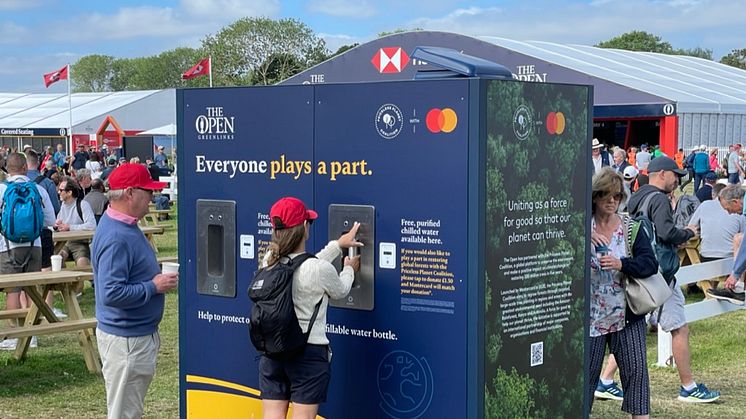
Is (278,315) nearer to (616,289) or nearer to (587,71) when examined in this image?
(616,289)

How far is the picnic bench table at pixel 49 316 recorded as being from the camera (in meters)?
8.98

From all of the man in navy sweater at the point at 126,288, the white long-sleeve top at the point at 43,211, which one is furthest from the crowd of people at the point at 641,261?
the white long-sleeve top at the point at 43,211

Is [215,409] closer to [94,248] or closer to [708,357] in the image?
[94,248]

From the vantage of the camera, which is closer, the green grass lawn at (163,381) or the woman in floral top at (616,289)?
the woman in floral top at (616,289)

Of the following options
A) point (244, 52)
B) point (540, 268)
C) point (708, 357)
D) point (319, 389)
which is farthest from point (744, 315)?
point (244, 52)

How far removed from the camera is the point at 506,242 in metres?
4.87

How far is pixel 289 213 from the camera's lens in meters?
4.85

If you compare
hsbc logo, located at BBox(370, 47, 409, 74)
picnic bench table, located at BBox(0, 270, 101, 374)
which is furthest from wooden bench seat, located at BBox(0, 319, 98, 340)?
hsbc logo, located at BBox(370, 47, 409, 74)

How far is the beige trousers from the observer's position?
5434mm

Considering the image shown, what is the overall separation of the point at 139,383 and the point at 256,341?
970 mm

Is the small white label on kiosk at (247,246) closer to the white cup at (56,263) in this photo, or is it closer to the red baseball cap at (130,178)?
the red baseball cap at (130,178)

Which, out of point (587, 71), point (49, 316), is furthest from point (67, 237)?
point (587, 71)

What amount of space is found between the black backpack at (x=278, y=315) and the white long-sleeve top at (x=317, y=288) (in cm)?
2

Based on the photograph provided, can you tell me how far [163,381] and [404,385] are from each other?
4379 millimetres
